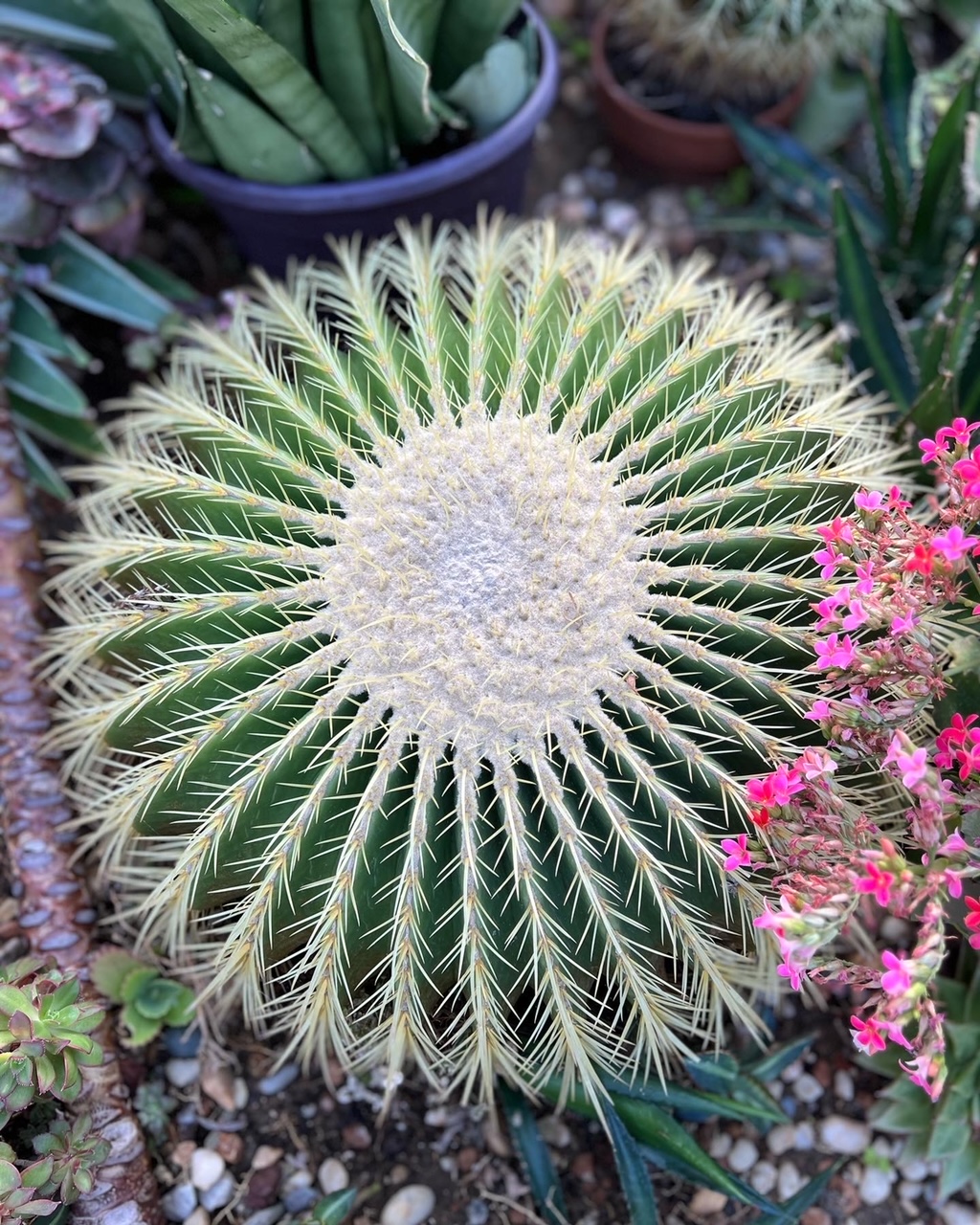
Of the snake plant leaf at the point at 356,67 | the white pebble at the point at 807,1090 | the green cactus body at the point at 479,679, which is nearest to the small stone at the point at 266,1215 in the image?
the green cactus body at the point at 479,679

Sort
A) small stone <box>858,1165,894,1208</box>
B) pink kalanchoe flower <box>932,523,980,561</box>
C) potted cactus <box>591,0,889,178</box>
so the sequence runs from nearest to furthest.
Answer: pink kalanchoe flower <box>932,523,980,561</box> → small stone <box>858,1165,894,1208</box> → potted cactus <box>591,0,889,178</box>

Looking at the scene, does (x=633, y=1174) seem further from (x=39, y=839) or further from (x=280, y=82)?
(x=280, y=82)

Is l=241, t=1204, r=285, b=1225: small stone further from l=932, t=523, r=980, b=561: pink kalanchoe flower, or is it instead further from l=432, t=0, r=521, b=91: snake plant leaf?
l=432, t=0, r=521, b=91: snake plant leaf

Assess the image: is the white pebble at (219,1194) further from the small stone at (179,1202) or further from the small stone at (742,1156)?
the small stone at (742,1156)

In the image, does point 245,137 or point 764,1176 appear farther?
point 245,137

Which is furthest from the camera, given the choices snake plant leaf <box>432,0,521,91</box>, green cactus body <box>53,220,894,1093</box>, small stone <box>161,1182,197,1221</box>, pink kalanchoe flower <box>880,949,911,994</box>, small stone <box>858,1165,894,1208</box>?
snake plant leaf <box>432,0,521,91</box>

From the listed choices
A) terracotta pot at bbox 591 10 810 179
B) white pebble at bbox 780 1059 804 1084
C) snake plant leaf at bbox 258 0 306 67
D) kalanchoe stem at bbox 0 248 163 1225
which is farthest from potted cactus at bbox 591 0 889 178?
white pebble at bbox 780 1059 804 1084

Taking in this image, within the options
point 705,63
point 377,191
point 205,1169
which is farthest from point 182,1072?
point 705,63

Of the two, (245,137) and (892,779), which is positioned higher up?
(245,137)
